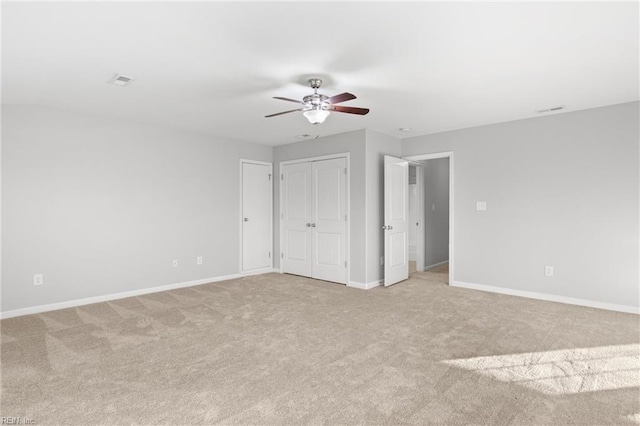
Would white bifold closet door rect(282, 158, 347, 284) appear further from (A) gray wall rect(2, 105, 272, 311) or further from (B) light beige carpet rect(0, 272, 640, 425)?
(B) light beige carpet rect(0, 272, 640, 425)

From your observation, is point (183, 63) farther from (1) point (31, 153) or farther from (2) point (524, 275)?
(2) point (524, 275)

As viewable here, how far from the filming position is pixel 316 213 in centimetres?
586

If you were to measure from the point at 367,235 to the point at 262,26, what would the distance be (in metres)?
3.49

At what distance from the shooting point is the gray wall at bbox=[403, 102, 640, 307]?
397 centimetres

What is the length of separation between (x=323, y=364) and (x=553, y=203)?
3727mm

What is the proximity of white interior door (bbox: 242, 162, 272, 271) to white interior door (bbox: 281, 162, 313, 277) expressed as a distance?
1.09 ft

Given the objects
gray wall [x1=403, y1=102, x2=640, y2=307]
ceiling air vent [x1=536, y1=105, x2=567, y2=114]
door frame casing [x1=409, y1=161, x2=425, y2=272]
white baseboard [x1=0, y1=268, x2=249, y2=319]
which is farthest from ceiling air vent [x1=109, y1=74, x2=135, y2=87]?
door frame casing [x1=409, y1=161, x2=425, y2=272]

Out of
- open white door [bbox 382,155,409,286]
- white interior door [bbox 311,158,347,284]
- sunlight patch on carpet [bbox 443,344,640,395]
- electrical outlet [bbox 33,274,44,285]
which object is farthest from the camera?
white interior door [bbox 311,158,347,284]

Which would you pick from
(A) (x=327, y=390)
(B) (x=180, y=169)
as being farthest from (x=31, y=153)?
(A) (x=327, y=390)

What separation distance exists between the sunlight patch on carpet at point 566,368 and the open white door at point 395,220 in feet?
8.60

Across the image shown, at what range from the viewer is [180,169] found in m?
5.25

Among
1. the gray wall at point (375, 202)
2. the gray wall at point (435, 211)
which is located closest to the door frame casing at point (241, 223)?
the gray wall at point (375, 202)

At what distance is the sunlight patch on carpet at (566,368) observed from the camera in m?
2.32

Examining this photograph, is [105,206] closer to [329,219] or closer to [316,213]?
[316,213]
